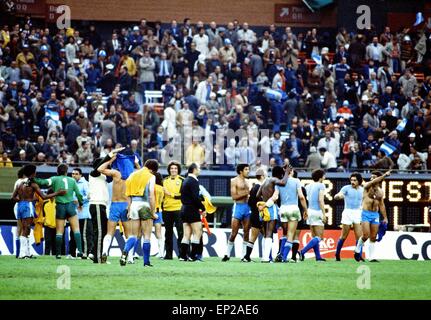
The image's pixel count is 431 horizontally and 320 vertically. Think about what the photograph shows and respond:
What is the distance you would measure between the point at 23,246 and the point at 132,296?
10691 millimetres

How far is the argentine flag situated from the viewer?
35.2 m

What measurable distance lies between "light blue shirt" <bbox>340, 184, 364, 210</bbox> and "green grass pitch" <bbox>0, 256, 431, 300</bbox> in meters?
2.76

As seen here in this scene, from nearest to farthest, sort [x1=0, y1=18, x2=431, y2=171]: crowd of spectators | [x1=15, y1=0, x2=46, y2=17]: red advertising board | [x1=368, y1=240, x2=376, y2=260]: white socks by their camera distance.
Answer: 1. [x1=368, y1=240, x2=376, y2=260]: white socks
2. [x1=0, y1=18, x2=431, y2=171]: crowd of spectators
3. [x1=15, y1=0, x2=46, y2=17]: red advertising board

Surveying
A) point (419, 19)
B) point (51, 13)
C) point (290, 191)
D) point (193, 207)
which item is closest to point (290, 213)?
point (290, 191)

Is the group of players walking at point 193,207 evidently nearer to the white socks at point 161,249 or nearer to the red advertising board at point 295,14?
the white socks at point 161,249

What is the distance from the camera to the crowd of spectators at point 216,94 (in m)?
34.3

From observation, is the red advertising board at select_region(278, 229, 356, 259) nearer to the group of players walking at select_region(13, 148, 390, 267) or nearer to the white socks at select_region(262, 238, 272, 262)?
the group of players walking at select_region(13, 148, 390, 267)

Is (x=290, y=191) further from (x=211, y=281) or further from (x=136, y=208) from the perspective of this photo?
(x=211, y=281)

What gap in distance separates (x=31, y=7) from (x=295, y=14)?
410 inches

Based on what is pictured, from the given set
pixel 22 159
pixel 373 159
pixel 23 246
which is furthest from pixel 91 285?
pixel 373 159

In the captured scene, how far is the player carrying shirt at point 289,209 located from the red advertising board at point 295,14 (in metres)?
20.1

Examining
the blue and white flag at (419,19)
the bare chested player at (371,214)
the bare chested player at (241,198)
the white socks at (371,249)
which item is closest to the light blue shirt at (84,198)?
the bare chested player at (241,198)

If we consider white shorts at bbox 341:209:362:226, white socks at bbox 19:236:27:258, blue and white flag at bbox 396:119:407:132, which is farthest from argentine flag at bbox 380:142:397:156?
white socks at bbox 19:236:27:258

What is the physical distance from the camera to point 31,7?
139 feet
